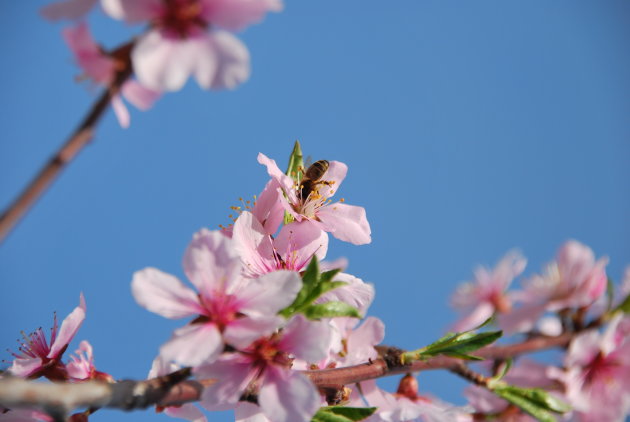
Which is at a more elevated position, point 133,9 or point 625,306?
point 625,306

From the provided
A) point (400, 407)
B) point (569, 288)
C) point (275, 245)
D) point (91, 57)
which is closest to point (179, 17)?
point (91, 57)

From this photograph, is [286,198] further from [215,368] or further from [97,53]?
[97,53]

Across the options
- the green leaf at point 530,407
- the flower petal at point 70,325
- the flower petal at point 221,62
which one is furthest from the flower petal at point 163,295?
the green leaf at point 530,407

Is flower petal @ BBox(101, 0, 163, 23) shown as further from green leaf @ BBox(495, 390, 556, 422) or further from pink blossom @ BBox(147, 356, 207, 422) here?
green leaf @ BBox(495, 390, 556, 422)

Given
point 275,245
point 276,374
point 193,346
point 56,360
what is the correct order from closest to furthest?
point 193,346 → point 276,374 → point 56,360 → point 275,245

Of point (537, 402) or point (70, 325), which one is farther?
point (537, 402)

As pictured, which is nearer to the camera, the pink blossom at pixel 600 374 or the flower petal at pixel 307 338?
the flower petal at pixel 307 338

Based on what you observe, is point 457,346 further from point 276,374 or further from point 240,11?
point 240,11

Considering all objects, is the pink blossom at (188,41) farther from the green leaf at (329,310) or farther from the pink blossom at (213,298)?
the green leaf at (329,310)
